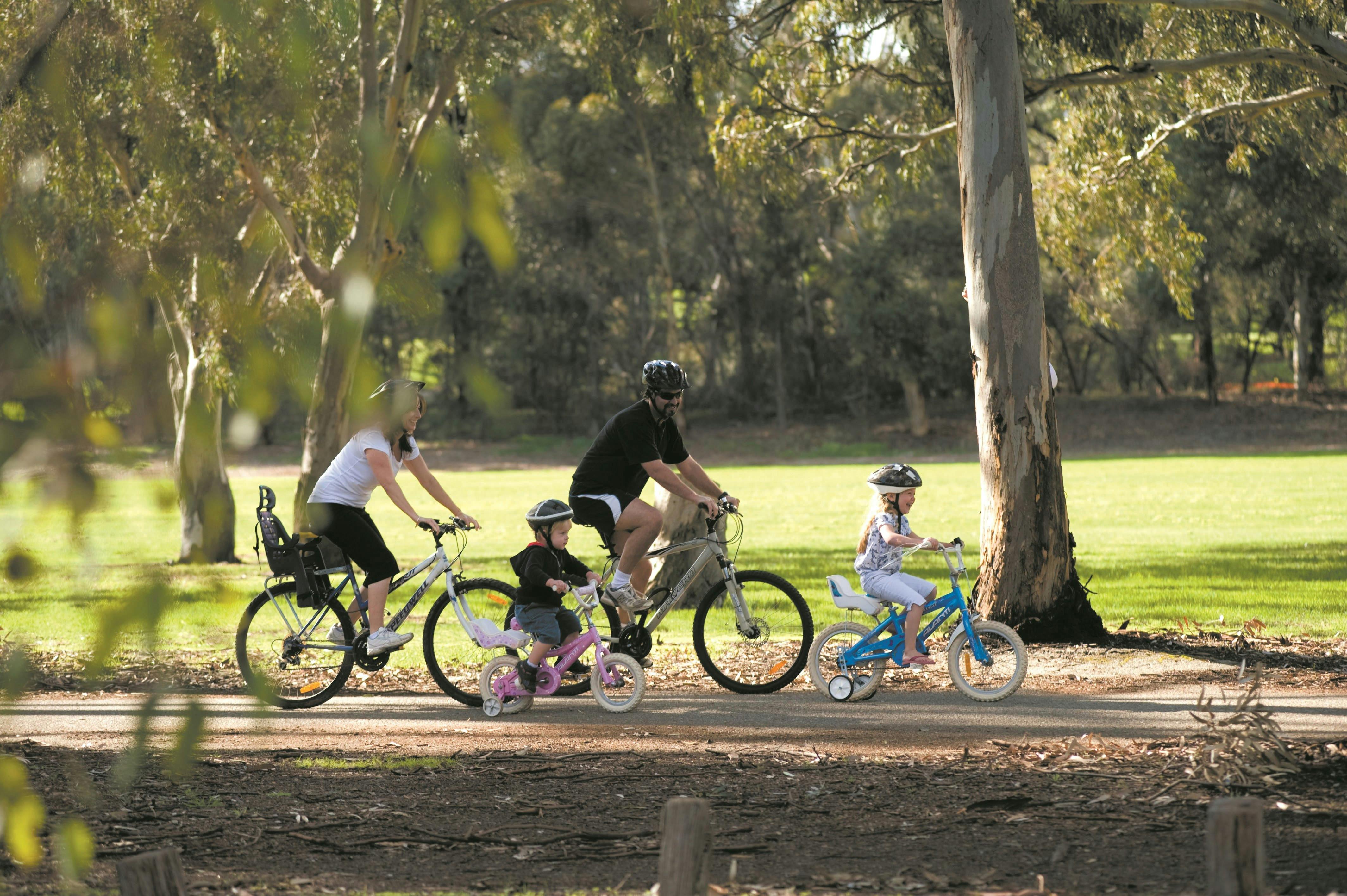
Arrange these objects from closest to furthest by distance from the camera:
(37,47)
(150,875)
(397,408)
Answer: (397,408)
(37,47)
(150,875)

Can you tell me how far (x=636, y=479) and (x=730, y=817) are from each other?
3.41m

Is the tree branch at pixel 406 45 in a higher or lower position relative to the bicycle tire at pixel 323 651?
higher

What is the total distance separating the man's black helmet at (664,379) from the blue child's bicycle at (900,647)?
1474 millimetres

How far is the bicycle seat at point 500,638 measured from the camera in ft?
26.0

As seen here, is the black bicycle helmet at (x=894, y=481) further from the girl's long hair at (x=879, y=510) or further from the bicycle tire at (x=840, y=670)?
the bicycle tire at (x=840, y=670)

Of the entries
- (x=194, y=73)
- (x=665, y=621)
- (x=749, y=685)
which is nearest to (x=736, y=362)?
(x=665, y=621)

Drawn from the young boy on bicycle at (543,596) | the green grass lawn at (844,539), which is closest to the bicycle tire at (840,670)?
the young boy on bicycle at (543,596)

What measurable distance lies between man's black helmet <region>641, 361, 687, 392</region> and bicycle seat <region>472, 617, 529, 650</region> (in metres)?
1.65

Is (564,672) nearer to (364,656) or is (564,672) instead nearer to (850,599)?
(364,656)

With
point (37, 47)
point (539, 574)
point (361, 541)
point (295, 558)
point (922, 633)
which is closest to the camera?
point (37, 47)

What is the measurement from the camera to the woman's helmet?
7859mm

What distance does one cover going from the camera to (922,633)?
797cm

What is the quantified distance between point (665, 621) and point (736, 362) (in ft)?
150

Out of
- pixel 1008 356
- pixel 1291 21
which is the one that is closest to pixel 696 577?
pixel 1008 356
